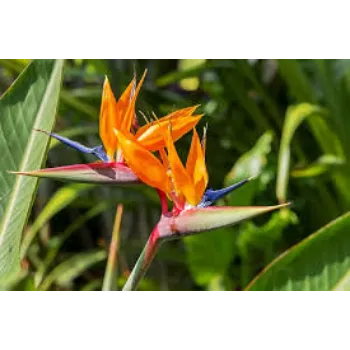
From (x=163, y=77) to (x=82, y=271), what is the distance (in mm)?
350

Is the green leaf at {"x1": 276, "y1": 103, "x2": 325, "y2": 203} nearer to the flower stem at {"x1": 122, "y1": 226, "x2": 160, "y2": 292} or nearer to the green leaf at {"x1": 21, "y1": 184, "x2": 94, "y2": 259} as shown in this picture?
the green leaf at {"x1": 21, "y1": 184, "x2": 94, "y2": 259}

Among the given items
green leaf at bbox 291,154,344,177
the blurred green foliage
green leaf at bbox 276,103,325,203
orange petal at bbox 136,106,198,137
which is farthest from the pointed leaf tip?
green leaf at bbox 291,154,344,177

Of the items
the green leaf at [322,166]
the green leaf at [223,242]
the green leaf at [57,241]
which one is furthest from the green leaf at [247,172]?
the green leaf at [57,241]

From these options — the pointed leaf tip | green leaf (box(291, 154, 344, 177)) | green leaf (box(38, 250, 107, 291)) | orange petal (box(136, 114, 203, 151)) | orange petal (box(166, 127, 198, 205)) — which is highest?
green leaf (box(291, 154, 344, 177))

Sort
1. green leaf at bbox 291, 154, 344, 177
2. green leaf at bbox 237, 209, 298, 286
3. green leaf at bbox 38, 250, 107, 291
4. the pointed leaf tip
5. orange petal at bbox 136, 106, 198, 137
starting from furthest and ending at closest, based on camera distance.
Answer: green leaf at bbox 291, 154, 344, 177
green leaf at bbox 237, 209, 298, 286
green leaf at bbox 38, 250, 107, 291
orange petal at bbox 136, 106, 198, 137
the pointed leaf tip

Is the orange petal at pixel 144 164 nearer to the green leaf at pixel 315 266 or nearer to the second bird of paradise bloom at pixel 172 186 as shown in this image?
the second bird of paradise bloom at pixel 172 186

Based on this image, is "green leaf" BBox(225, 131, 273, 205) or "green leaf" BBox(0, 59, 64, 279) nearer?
"green leaf" BBox(0, 59, 64, 279)

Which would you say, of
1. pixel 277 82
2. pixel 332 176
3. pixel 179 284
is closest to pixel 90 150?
pixel 179 284

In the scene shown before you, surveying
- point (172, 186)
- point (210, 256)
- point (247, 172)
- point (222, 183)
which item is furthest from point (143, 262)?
point (210, 256)

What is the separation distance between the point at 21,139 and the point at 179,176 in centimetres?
20

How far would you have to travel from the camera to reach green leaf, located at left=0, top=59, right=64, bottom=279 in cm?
65

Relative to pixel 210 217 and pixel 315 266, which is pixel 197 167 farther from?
pixel 315 266

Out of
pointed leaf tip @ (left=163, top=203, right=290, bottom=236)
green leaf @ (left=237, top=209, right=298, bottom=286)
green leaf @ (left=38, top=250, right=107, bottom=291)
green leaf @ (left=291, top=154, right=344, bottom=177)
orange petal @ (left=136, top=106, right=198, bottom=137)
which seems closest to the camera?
pointed leaf tip @ (left=163, top=203, right=290, bottom=236)

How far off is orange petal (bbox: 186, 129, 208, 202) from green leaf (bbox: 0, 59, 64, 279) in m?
0.14
